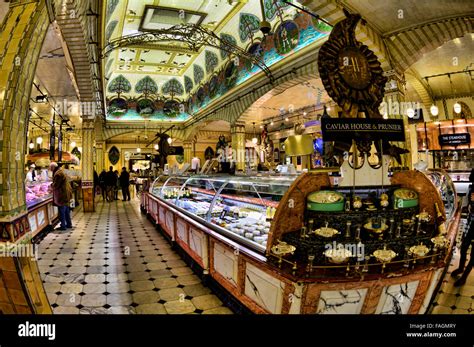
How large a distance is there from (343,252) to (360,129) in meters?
1.17

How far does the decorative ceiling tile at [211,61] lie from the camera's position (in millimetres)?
13712

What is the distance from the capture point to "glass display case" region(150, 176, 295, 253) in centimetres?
357

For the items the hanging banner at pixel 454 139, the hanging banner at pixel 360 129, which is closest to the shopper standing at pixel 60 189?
the hanging banner at pixel 360 129

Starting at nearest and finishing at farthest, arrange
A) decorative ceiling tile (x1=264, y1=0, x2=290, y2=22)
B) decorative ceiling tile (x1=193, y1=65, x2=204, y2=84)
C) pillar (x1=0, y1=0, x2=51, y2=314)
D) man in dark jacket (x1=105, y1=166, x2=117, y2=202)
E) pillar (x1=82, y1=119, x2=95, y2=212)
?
pillar (x1=0, y1=0, x2=51, y2=314), decorative ceiling tile (x1=264, y1=0, x2=290, y2=22), pillar (x1=82, y1=119, x2=95, y2=212), man in dark jacket (x1=105, y1=166, x2=117, y2=202), decorative ceiling tile (x1=193, y1=65, x2=204, y2=84)

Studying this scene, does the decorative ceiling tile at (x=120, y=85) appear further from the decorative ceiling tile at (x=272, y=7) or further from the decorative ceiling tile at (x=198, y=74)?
the decorative ceiling tile at (x=272, y=7)

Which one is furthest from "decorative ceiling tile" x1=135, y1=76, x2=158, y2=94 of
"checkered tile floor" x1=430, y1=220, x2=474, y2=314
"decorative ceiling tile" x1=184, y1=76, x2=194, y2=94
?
"checkered tile floor" x1=430, y1=220, x2=474, y2=314

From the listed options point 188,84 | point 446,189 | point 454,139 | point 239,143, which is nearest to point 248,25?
point 239,143

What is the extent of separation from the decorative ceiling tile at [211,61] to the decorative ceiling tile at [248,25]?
310 centimetres

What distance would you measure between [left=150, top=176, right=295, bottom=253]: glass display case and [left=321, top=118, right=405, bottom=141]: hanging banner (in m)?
1.05

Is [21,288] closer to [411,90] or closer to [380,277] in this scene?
[380,277]

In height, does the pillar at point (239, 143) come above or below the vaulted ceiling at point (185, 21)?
below

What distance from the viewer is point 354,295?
7.30ft

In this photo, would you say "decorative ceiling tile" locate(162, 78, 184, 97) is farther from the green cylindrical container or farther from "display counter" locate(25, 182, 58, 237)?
the green cylindrical container
